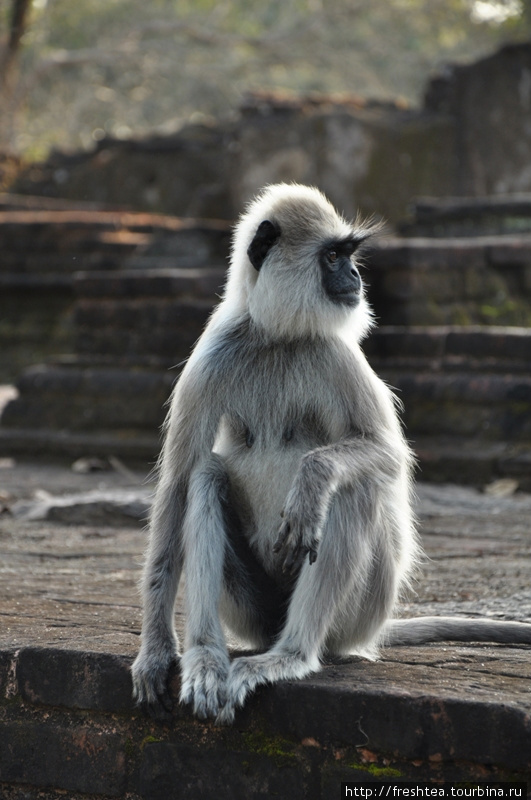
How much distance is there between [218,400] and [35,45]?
29.8m

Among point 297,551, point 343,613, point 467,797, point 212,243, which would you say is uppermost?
point 212,243

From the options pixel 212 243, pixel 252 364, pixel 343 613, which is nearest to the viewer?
pixel 343 613

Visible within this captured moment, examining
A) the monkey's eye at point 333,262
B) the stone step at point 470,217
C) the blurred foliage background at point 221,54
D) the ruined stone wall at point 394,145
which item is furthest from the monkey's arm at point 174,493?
the blurred foliage background at point 221,54

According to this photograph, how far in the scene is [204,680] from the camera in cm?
259

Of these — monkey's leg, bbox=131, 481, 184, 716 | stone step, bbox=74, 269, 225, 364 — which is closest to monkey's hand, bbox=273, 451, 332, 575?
A: monkey's leg, bbox=131, 481, 184, 716

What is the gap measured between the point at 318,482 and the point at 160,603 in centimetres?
51

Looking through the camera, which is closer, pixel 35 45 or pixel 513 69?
pixel 513 69

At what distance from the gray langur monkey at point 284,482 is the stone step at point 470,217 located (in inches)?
239

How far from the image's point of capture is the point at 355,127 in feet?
40.0

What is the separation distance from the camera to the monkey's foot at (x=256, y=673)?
256 centimetres

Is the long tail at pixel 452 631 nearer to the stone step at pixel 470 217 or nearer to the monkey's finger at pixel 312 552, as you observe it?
the monkey's finger at pixel 312 552

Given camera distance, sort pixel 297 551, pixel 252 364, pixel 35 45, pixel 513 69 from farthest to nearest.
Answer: pixel 35 45
pixel 513 69
pixel 252 364
pixel 297 551

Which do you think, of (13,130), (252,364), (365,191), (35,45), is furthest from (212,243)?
(35,45)

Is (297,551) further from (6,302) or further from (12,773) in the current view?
(6,302)
